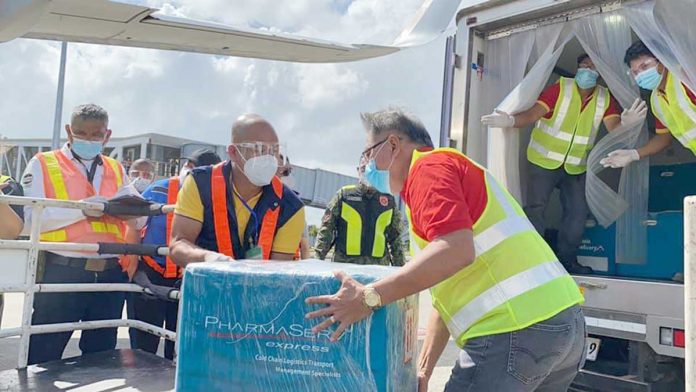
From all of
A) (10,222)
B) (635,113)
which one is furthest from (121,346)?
(635,113)

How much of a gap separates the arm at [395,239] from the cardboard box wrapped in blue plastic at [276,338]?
3455 mm

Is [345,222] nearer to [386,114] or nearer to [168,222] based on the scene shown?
[168,222]

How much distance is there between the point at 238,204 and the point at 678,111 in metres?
2.62

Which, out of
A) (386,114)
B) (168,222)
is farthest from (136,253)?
(386,114)

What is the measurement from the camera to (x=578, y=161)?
14.1ft

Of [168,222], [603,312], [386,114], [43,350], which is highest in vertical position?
[386,114]

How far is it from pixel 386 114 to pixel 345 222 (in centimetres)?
308

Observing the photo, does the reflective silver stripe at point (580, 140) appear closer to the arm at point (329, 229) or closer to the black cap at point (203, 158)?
the arm at point (329, 229)

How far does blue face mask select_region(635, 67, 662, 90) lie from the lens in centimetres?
372

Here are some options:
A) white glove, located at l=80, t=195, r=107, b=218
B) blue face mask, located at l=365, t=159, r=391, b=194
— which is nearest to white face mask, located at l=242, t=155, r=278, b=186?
blue face mask, located at l=365, t=159, r=391, b=194

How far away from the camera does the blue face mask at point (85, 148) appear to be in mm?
3484

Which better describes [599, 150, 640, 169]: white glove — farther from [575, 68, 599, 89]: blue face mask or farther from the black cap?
the black cap

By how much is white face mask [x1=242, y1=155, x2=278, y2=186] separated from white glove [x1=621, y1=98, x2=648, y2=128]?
99.5 inches

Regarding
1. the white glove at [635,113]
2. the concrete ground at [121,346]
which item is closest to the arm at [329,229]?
the concrete ground at [121,346]
